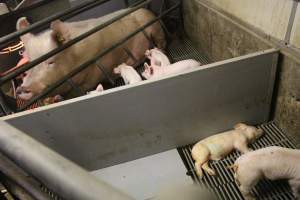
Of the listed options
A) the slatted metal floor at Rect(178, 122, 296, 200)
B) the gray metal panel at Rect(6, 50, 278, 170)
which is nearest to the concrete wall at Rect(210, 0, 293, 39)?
the gray metal panel at Rect(6, 50, 278, 170)

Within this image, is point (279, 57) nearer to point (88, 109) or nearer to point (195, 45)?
point (88, 109)

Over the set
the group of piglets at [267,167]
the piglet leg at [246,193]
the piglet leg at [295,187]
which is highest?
the group of piglets at [267,167]

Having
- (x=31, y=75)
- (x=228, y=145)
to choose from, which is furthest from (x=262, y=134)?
(x=31, y=75)

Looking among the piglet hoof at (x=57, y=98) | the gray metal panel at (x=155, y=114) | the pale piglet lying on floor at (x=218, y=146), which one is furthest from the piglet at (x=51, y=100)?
the pale piglet lying on floor at (x=218, y=146)

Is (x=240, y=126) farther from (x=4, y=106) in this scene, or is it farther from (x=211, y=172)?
(x=4, y=106)

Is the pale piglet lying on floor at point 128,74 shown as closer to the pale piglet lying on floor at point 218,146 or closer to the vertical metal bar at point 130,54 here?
the vertical metal bar at point 130,54

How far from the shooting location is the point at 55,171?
→ 17.3 inches

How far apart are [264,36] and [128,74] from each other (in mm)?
1012

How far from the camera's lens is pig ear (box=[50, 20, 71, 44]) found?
6.38ft

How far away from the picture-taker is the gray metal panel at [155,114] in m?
1.33

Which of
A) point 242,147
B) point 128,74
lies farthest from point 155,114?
point 128,74

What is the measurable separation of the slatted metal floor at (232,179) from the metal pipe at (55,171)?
1.11m

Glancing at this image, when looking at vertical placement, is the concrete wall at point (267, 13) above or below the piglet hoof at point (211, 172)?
above

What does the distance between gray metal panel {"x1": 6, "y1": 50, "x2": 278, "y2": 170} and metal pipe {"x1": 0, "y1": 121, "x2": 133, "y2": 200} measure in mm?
768
